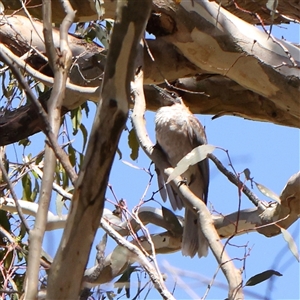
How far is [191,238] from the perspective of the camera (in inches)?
98.4

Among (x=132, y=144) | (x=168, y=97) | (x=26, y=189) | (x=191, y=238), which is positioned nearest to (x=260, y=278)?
(x=191, y=238)

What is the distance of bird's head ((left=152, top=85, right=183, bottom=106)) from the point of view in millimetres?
2578

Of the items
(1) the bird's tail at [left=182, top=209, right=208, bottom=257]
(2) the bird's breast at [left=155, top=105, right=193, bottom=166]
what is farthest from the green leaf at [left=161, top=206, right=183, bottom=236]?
(2) the bird's breast at [left=155, top=105, right=193, bottom=166]

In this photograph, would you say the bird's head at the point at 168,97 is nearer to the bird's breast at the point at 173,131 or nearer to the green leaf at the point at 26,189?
the bird's breast at the point at 173,131

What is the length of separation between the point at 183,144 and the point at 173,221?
2.23 ft

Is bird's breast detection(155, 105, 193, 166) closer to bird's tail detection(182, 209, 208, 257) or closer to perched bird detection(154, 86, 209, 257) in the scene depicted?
perched bird detection(154, 86, 209, 257)

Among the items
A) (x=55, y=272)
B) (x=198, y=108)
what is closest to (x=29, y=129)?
(x=198, y=108)

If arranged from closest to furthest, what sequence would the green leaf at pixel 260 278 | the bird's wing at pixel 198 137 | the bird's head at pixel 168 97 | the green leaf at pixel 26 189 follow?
the green leaf at pixel 260 278, the bird's head at pixel 168 97, the bird's wing at pixel 198 137, the green leaf at pixel 26 189

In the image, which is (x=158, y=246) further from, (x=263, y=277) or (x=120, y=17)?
(x=120, y=17)

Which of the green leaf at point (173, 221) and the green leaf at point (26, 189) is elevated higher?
the green leaf at point (26, 189)

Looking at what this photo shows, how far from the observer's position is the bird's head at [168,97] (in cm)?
258

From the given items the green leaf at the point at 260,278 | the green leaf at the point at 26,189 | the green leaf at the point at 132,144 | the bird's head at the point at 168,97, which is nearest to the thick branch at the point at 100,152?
the green leaf at the point at 260,278

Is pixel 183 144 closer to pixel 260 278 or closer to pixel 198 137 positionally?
pixel 198 137

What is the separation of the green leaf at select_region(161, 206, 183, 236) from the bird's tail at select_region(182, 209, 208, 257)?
0.08 ft
